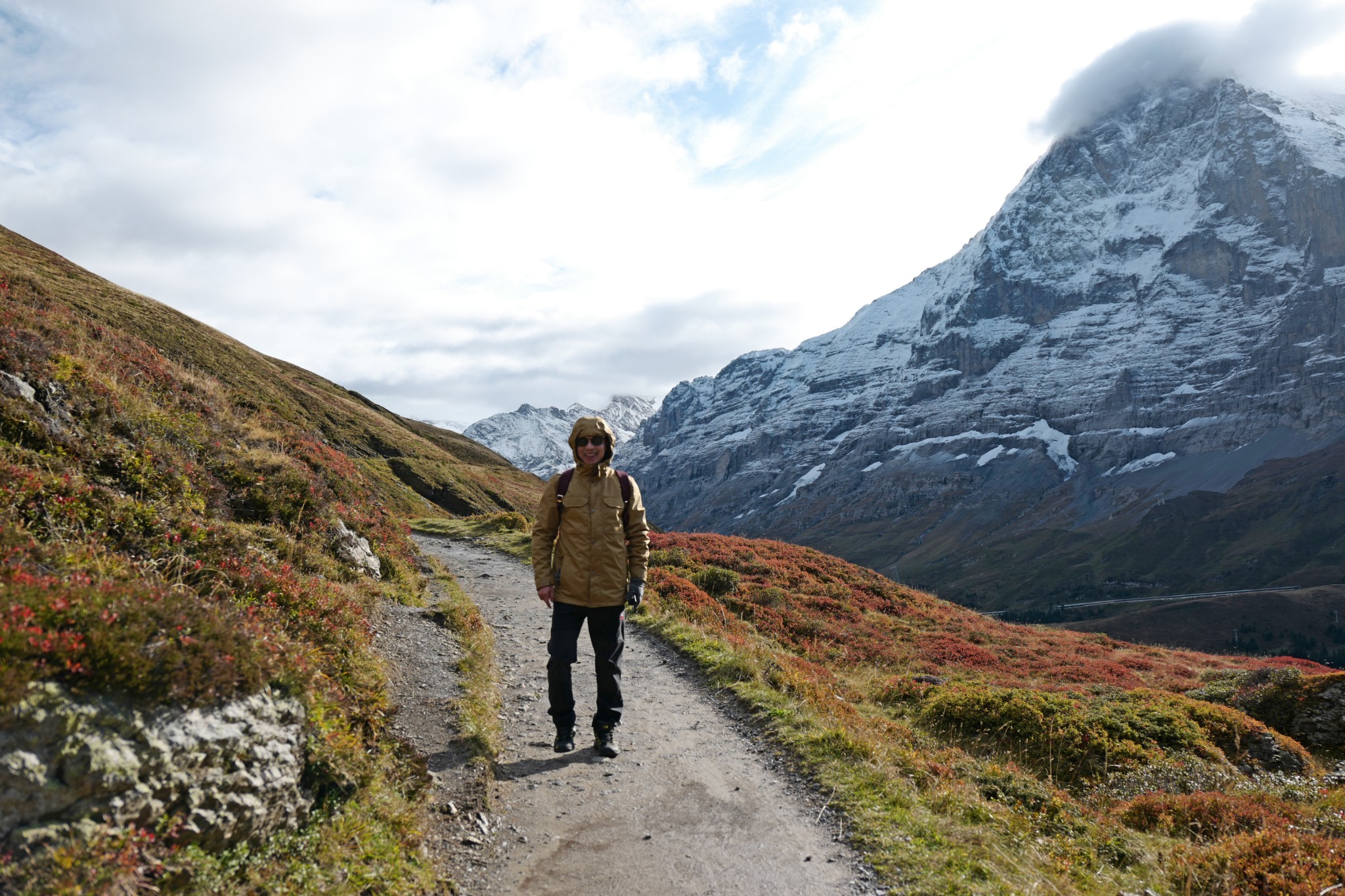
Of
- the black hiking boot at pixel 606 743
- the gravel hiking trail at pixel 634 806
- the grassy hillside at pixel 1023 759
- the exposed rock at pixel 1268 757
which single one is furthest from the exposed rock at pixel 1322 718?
the black hiking boot at pixel 606 743

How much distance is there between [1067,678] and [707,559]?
12.5 m

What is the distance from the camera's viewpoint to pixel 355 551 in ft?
45.3

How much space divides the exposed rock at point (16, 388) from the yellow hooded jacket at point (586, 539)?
6.62 metres

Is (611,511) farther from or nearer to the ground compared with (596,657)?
farther from the ground

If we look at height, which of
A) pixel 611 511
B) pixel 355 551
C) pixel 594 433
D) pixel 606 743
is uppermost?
pixel 594 433

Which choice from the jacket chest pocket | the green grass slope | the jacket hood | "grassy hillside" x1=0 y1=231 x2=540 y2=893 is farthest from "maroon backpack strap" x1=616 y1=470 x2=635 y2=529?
the green grass slope

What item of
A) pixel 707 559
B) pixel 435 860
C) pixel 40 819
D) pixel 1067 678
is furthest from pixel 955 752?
pixel 707 559

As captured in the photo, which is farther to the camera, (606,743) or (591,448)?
(606,743)

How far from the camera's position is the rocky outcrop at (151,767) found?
3775 millimetres

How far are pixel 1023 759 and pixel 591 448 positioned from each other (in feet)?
27.6

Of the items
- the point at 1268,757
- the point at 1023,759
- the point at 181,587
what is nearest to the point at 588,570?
the point at 181,587

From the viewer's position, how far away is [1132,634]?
16662 cm

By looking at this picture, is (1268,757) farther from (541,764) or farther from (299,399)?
(299,399)

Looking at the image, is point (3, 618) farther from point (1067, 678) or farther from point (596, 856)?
point (1067, 678)
